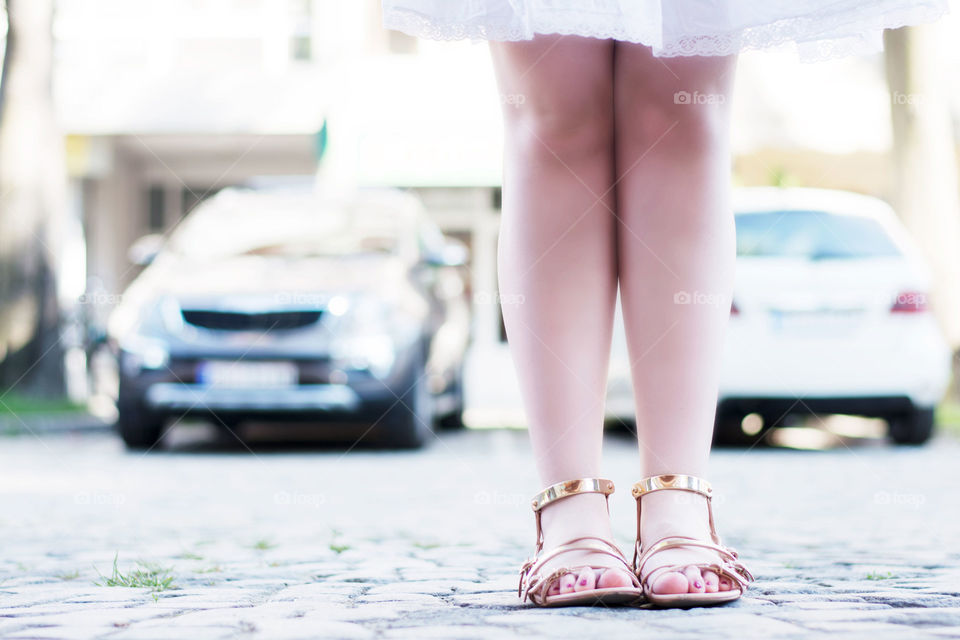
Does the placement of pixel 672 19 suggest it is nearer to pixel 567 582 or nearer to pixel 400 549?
pixel 567 582

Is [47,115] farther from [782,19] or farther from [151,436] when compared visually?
[782,19]

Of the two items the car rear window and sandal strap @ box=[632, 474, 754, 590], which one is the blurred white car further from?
sandal strap @ box=[632, 474, 754, 590]

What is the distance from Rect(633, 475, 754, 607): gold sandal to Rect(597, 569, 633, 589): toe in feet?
0.12

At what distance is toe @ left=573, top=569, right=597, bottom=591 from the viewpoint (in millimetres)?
1812

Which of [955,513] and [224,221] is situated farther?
[224,221]

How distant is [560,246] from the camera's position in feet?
6.66

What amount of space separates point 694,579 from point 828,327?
500 centimetres

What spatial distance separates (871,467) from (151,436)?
3.84 m

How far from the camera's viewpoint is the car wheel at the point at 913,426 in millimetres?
6906

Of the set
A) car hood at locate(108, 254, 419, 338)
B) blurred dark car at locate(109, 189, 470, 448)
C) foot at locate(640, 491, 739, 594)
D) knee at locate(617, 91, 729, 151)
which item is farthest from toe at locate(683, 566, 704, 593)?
car hood at locate(108, 254, 419, 338)

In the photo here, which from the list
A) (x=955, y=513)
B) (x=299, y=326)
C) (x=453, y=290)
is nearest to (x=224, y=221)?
(x=299, y=326)

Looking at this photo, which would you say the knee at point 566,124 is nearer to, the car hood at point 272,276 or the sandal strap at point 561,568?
the sandal strap at point 561,568

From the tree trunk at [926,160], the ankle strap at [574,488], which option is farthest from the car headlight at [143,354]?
the tree trunk at [926,160]

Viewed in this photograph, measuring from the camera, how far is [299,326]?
6.37m
